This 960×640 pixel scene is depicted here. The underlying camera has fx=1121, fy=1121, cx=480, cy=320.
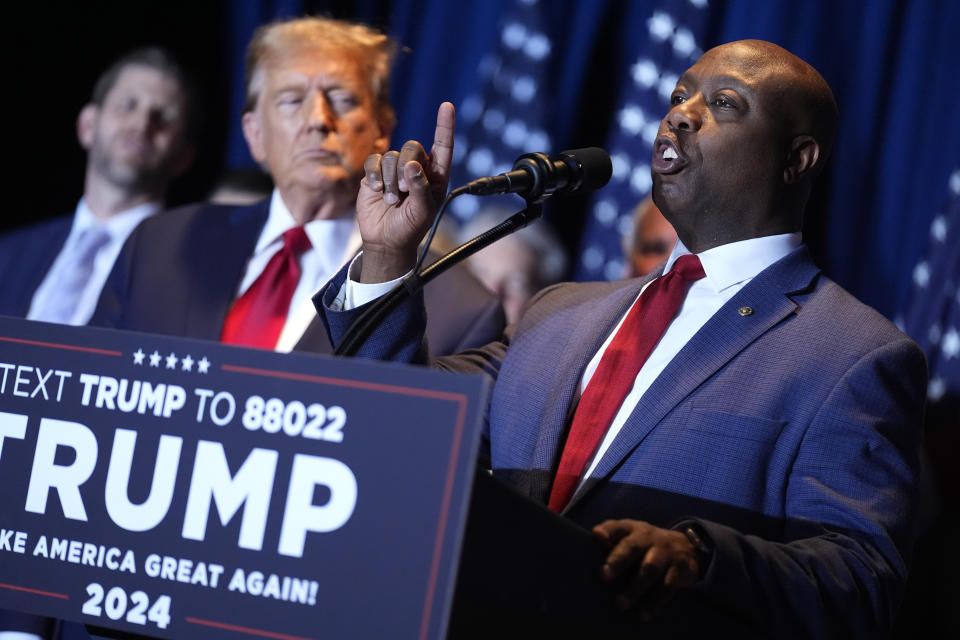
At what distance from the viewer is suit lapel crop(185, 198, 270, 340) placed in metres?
2.25

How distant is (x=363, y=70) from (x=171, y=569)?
161 centimetres

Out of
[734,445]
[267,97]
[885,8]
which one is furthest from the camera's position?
[885,8]

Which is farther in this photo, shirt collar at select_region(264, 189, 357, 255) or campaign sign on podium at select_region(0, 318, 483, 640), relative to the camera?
shirt collar at select_region(264, 189, 357, 255)

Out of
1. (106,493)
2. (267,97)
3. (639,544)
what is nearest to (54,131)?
(267,97)

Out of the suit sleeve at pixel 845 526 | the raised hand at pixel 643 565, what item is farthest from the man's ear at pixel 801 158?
the raised hand at pixel 643 565

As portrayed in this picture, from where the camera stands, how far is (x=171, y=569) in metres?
1.07

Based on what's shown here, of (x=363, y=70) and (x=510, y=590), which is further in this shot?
(x=363, y=70)

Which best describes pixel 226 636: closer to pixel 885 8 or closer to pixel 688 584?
pixel 688 584

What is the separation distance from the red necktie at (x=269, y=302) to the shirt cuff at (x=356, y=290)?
0.63 metres

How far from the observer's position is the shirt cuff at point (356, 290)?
1.58m

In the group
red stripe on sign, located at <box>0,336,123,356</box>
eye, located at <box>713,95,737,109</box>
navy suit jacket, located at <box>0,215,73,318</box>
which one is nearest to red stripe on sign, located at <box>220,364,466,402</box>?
red stripe on sign, located at <box>0,336,123,356</box>

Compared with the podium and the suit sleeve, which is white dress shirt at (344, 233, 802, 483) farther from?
the podium

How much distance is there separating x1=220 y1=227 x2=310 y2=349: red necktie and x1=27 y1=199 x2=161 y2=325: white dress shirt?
622mm

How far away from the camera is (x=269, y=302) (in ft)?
7.47
